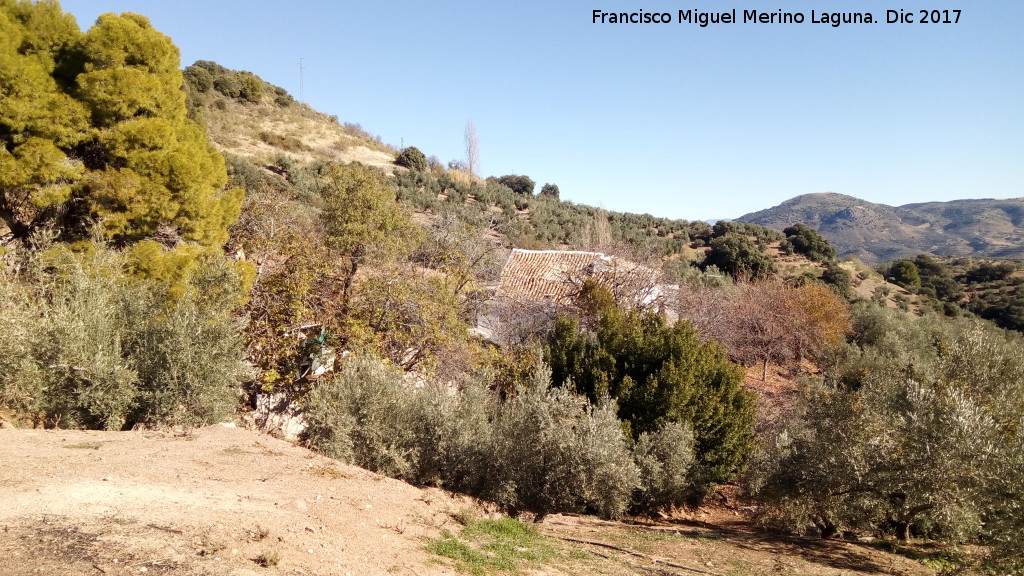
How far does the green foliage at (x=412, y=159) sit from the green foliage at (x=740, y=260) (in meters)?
24.8

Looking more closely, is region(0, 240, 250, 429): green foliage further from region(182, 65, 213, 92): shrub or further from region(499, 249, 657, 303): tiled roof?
→ region(182, 65, 213, 92): shrub

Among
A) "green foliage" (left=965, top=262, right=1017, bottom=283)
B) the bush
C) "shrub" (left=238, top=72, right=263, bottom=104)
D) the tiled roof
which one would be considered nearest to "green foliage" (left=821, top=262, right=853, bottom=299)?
"green foliage" (left=965, top=262, right=1017, bottom=283)

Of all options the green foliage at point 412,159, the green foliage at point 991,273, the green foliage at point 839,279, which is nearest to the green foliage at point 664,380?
the green foliage at point 839,279

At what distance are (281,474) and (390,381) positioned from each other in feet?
8.27

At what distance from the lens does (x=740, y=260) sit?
3962 centimetres

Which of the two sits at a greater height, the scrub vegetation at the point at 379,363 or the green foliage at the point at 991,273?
the green foliage at the point at 991,273

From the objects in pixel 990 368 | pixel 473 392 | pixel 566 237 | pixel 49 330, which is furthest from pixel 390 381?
pixel 566 237

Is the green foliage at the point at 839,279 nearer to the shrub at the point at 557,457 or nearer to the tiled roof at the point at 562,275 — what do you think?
the tiled roof at the point at 562,275

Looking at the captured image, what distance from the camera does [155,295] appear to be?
9.73 metres

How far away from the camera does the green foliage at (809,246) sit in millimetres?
45312

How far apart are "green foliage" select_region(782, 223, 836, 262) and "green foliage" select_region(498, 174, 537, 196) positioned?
85.8ft

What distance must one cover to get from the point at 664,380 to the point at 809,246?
4172 centimetres

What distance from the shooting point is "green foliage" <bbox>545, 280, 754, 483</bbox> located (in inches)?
440

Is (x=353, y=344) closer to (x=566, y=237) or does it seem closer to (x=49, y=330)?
(x=49, y=330)
